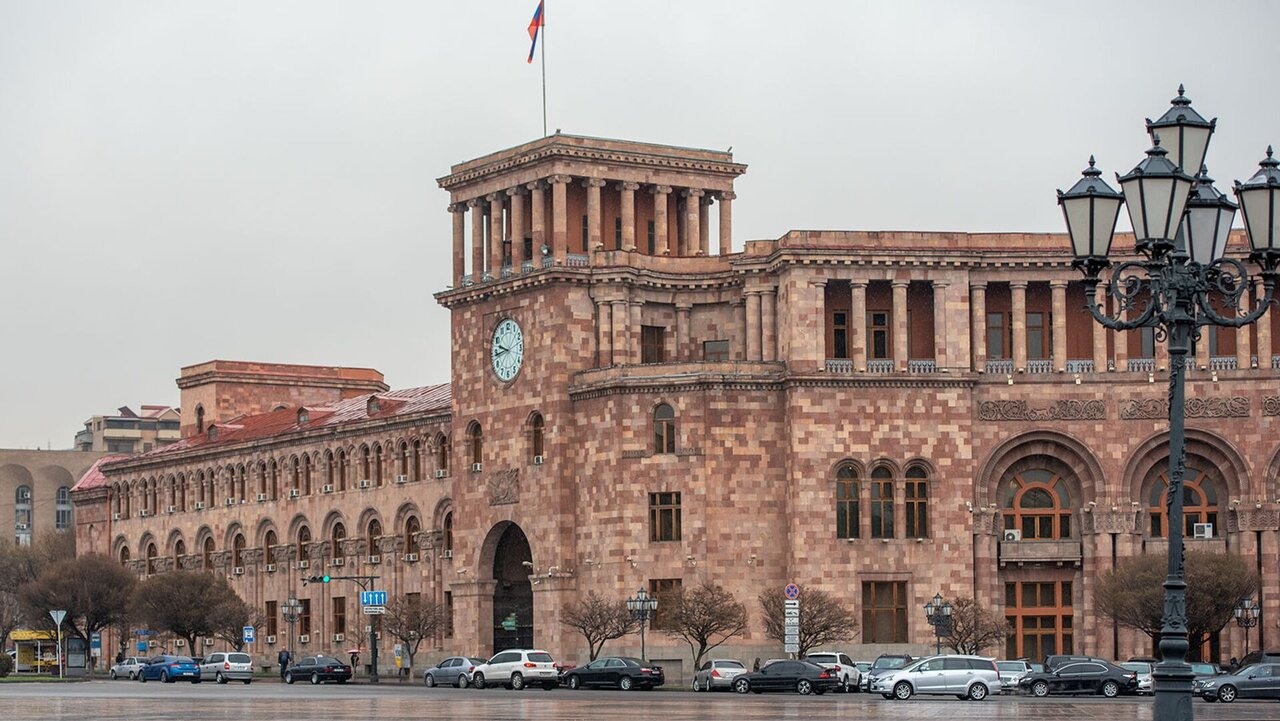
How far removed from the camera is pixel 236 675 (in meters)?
91.2

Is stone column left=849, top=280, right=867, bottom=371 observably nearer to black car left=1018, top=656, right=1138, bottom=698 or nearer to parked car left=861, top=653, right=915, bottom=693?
parked car left=861, top=653, right=915, bottom=693

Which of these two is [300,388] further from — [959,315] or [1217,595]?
[1217,595]

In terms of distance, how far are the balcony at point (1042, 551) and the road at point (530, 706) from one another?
717 inches

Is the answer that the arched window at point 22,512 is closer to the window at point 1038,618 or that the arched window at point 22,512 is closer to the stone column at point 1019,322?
the window at point 1038,618

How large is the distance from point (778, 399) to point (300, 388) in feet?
185

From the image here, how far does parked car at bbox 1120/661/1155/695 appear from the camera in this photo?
6800cm

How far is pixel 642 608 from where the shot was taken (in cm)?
8006

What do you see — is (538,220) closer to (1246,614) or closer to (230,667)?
(230,667)

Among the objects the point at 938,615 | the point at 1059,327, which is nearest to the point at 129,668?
the point at 938,615

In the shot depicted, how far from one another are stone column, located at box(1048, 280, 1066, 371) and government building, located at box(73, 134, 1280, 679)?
0.29 ft

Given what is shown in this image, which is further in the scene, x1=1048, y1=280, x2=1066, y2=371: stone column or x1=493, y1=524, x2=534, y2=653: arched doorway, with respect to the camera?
x1=493, y1=524, x2=534, y2=653: arched doorway

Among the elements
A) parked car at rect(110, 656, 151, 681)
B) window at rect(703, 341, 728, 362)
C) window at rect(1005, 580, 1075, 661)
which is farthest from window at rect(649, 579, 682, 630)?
parked car at rect(110, 656, 151, 681)

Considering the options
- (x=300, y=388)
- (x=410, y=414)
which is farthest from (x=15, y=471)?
(x=410, y=414)

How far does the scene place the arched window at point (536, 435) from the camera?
296ft
